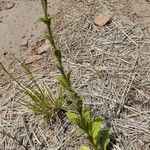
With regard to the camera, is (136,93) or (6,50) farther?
(6,50)

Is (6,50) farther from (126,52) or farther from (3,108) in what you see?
(126,52)

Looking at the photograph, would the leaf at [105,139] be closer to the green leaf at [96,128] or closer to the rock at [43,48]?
the green leaf at [96,128]

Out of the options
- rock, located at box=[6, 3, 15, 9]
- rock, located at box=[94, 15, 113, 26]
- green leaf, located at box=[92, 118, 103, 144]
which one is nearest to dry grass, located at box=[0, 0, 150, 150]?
rock, located at box=[94, 15, 113, 26]

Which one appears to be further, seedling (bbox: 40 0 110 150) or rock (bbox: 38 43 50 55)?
rock (bbox: 38 43 50 55)

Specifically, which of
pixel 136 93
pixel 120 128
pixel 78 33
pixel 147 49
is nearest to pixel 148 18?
pixel 147 49

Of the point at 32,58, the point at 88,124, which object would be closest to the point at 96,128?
the point at 88,124

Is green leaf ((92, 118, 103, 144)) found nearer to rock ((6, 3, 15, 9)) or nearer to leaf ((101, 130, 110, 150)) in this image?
leaf ((101, 130, 110, 150))
